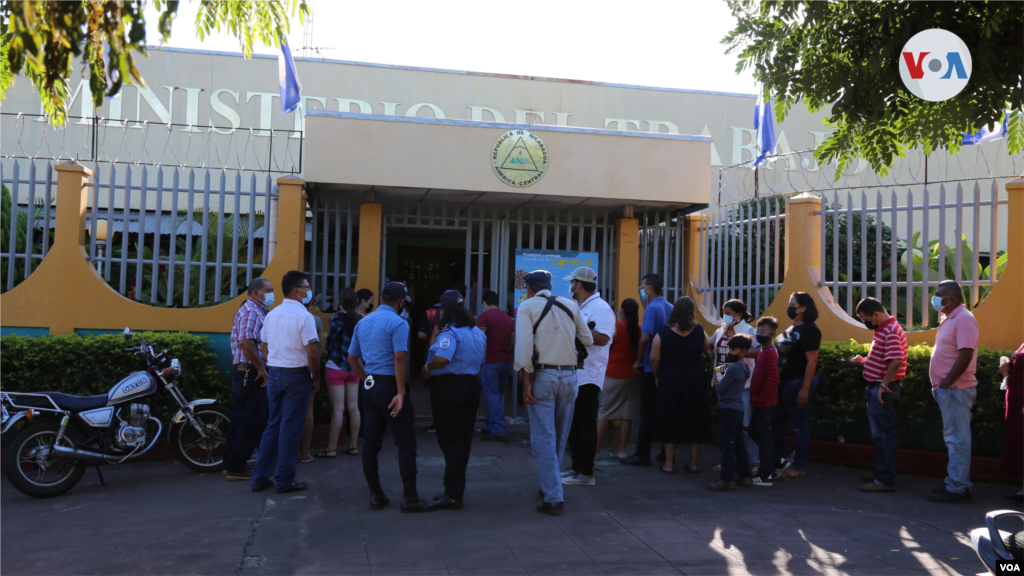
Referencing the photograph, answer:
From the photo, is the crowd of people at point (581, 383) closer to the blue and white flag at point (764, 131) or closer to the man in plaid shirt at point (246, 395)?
the man in plaid shirt at point (246, 395)

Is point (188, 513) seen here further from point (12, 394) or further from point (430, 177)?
point (430, 177)

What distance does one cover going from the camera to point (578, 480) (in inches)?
246

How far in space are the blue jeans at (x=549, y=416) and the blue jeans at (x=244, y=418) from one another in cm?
248

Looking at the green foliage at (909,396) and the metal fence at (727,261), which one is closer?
the green foliage at (909,396)

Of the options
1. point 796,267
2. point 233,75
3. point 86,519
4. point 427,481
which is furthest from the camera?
point 233,75

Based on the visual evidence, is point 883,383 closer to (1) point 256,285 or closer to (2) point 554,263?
(2) point 554,263

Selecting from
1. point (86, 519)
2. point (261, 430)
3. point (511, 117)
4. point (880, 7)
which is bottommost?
point (86, 519)

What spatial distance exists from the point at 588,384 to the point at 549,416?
3.08 feet

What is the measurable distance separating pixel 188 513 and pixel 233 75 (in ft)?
44.6

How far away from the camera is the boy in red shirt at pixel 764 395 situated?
6.29 m

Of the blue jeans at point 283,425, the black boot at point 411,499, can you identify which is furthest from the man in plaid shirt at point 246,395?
the black boot at point 411,499

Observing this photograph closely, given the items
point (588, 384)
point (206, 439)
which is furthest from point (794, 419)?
point (206, 439)

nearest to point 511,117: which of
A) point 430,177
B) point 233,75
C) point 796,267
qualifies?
point 233,75

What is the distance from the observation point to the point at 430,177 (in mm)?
8961
